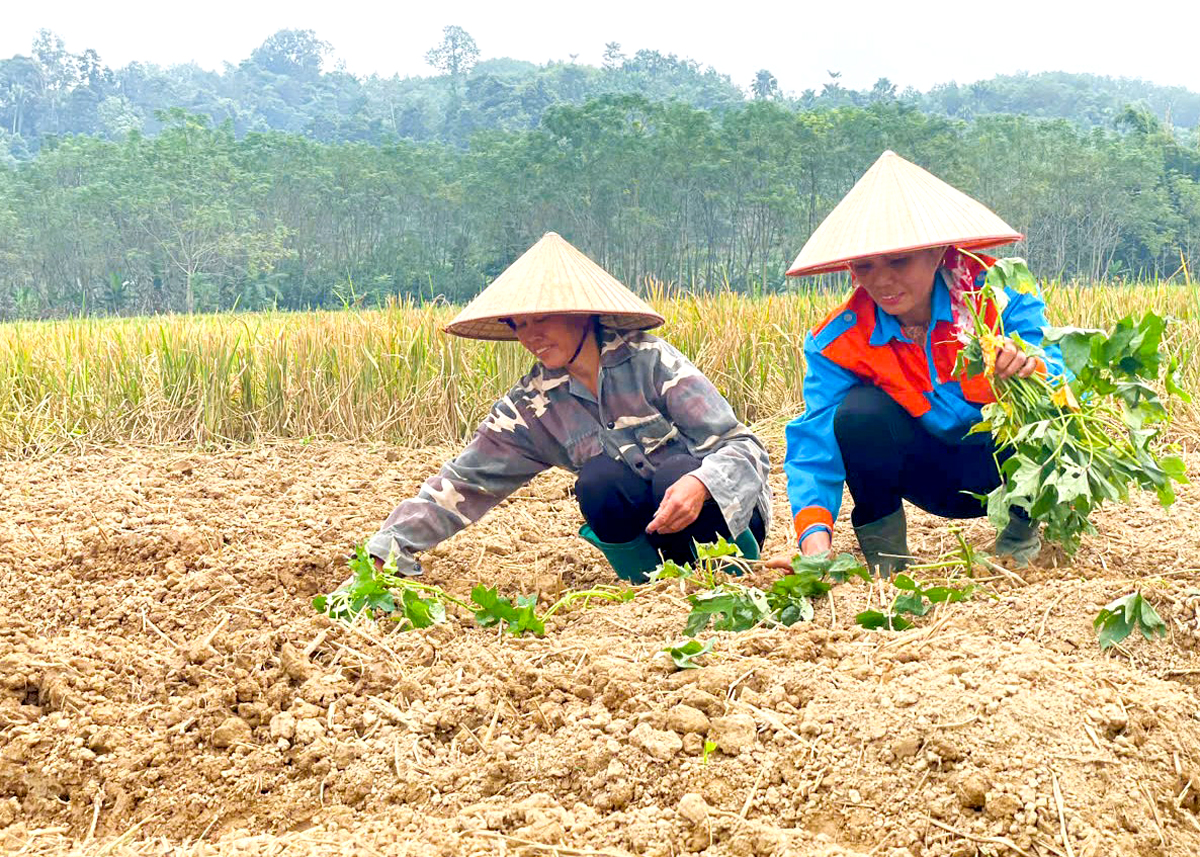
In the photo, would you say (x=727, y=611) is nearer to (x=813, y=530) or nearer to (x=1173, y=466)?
(x=813, y=530)

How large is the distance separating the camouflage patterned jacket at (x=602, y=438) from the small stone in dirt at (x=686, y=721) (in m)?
0.84

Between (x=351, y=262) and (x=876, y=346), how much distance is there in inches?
1652

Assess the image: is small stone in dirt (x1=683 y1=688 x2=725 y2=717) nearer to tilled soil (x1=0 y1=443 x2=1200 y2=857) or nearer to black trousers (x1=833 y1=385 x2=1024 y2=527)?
tilled soil (x1=0 y1=443 x2=1200 y2=857)

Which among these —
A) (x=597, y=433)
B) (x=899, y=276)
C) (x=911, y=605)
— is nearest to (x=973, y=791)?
(x=911, y=605)

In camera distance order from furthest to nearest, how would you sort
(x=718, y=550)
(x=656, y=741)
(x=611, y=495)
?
(x=611, y=495) < (x=718, y=550) < (x=656, y=741)

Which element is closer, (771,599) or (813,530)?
(771,599)

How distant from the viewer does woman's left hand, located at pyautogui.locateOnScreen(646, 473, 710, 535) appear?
2.32 metres

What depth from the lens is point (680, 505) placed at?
2328mm

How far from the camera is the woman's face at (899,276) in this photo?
2340 mm

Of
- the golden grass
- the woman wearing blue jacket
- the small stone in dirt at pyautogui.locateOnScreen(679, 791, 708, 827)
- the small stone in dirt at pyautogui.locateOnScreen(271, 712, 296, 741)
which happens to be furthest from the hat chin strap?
the golden grass

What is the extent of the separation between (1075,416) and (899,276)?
0.51 m

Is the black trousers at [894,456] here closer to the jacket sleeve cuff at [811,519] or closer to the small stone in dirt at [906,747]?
the jacket sleeve cuff at [811,519]

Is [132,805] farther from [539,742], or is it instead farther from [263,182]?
[263,182]

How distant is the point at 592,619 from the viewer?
222 centimetres
